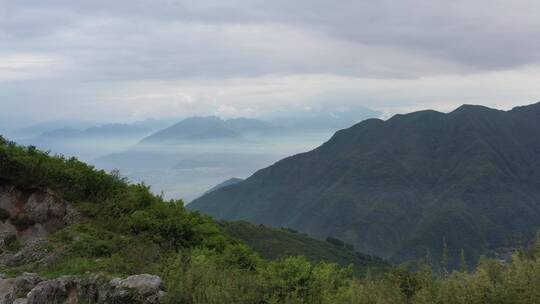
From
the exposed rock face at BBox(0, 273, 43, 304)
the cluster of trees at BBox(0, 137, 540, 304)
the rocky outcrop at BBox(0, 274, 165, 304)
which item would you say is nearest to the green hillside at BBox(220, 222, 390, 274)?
the cluster of trees at BBox(0, 137, 540, 304)

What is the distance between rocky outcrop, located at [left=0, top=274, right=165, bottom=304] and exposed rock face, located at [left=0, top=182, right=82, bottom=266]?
17.9 feet

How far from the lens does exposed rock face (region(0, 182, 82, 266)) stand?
16031mm

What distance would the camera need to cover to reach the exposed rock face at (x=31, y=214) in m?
16.0

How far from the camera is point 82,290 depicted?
926 centimetres

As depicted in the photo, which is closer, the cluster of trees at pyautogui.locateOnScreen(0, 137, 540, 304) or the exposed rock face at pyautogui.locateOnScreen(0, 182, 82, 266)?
the cluster of trees at pyautogui.locateOnScreen(0, 137, 540, 304)

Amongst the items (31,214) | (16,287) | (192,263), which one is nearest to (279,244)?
(31,214)

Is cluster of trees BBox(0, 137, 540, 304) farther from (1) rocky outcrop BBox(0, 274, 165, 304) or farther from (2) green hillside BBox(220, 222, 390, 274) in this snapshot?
(2) green hillside BBox(220, 222, 390, 274)

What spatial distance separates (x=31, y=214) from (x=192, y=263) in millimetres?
10098

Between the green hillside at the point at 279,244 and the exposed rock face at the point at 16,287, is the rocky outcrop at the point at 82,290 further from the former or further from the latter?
the green hillside at the point at 279,244

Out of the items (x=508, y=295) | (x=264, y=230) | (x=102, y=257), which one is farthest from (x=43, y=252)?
(x=264, y=230)

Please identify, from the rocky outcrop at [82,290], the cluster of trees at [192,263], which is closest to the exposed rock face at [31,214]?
the cluster of trees at [192,263]

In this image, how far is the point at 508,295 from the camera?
5.77 meters

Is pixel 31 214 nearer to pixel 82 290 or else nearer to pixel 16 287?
pixel 16 287

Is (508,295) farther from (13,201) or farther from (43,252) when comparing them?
(13,201)
